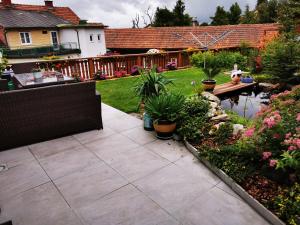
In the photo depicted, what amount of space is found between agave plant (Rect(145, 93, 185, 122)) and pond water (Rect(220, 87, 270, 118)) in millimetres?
2133

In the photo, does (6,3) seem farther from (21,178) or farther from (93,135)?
(21,178)

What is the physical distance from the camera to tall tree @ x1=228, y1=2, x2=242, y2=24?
92.0 ft

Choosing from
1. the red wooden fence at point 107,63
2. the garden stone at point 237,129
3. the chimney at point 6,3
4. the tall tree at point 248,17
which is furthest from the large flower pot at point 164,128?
the chimney at point 6,3

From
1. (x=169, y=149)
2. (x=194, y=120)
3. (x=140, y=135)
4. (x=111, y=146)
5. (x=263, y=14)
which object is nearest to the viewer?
(x=169, y=149)

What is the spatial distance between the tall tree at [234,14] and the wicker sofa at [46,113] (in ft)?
92.1

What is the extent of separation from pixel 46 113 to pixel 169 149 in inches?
84.8

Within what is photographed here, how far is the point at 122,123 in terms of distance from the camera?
16.3 ft

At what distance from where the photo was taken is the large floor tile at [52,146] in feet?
12.4

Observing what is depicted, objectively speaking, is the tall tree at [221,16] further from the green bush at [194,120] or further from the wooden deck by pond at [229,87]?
the green bush at [194,120]

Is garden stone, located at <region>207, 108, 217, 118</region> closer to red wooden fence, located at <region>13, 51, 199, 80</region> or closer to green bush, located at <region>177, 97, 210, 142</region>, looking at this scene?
green bush, located at <region>177, 97, 210, 142</region>

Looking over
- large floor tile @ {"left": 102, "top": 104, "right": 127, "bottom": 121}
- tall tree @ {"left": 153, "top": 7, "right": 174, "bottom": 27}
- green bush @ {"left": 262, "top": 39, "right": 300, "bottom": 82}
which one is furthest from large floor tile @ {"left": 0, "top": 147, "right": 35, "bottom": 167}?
tall tree @ {"left": 153, "top": 7, "right": 174, "bottom": 27}

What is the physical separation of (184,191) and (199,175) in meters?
0.42

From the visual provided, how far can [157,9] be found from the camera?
27953mm

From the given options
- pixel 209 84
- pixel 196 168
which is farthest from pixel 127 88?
pixel 196 168
